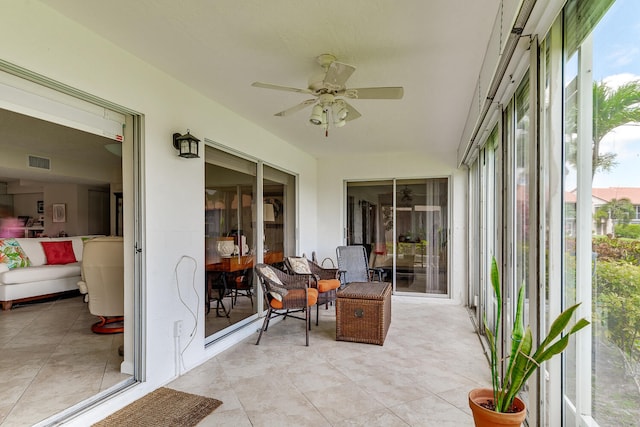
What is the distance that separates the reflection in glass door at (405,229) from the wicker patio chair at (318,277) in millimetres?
1666

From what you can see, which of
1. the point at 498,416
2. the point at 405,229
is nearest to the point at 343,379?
the point at 498,416

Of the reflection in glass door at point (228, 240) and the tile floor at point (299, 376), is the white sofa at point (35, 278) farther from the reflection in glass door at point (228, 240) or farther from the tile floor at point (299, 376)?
the reflection in glass door at point (228, 240)

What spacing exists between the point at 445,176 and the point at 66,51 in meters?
5.37

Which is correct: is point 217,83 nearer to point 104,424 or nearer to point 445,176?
point 104,424

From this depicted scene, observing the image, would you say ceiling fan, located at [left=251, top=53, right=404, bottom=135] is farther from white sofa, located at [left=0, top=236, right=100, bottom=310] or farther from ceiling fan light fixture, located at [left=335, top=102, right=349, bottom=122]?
white sofa, located at [left=0, top=236, right=100, bottom=310]

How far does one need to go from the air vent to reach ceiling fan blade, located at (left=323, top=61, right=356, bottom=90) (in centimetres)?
573

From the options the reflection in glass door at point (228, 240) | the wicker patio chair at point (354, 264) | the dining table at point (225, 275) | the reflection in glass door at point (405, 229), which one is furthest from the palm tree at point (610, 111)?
the reflection in glass door at point (405, 229)

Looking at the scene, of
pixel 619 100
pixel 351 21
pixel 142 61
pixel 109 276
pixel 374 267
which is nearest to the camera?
pixel 619 100

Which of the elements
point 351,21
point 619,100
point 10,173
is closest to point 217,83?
point 351,21

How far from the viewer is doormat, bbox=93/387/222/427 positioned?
224 centimetres

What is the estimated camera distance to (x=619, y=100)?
3.83 ft

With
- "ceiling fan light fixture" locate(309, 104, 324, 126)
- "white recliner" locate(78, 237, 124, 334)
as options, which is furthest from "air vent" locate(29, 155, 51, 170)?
"ceiling fan light fixture" locate(309, 104, 324, 126)

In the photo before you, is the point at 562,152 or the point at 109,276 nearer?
the point at 562,152

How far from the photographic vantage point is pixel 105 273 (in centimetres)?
357
